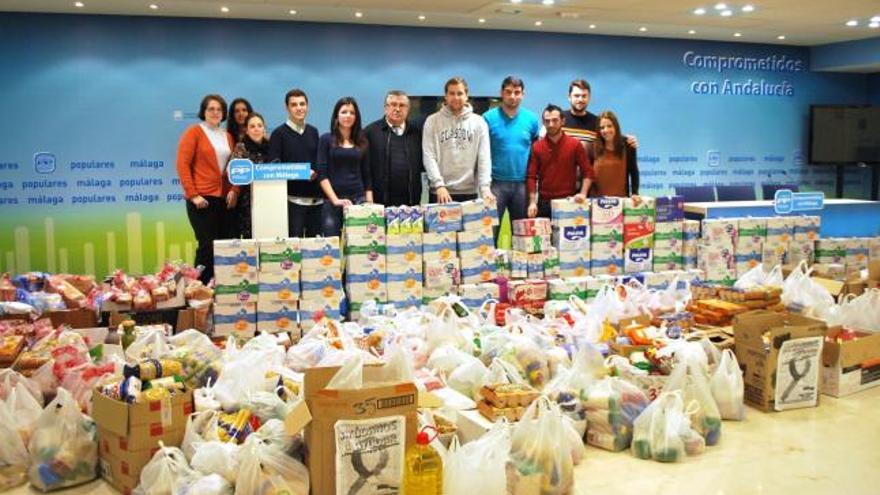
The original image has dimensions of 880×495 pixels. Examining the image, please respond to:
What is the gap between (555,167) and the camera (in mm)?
6043

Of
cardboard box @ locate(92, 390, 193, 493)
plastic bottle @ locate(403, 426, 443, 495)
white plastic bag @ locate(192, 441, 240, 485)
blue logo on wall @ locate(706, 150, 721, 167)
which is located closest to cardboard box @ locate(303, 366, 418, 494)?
plastic bottle @ locate(403, 426, 443, 495)

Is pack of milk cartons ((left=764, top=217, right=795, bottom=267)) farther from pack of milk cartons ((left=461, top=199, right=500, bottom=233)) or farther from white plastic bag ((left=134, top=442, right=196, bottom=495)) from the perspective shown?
white plastic bag ((left=134, top=442, right=196, bottom=495))

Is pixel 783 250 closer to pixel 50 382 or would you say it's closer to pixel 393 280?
pixel 393 280

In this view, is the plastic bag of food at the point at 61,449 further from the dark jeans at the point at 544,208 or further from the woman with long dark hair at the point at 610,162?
the woman with long dark hair at the point at 610,162

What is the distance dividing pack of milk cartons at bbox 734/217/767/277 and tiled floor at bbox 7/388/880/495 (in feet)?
8.50

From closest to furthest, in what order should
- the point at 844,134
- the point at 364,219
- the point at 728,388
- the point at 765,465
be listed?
the point at 765,465, the point at 728,388, the point at 364,219, the point at 844,134

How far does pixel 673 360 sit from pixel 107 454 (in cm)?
247

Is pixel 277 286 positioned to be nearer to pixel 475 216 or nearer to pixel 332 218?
pixel 332 218

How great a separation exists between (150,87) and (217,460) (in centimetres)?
608

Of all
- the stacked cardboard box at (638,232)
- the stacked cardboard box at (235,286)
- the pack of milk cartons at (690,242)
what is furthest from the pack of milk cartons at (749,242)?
the stacked cardboard box at (235,286)

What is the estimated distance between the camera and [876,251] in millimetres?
6645

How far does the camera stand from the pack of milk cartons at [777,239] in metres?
6.29

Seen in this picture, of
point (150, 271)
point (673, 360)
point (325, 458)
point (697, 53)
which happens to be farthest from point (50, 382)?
point (697, 53)

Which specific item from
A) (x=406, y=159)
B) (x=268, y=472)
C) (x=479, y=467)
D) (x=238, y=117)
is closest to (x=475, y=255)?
(x=406, y=159)
